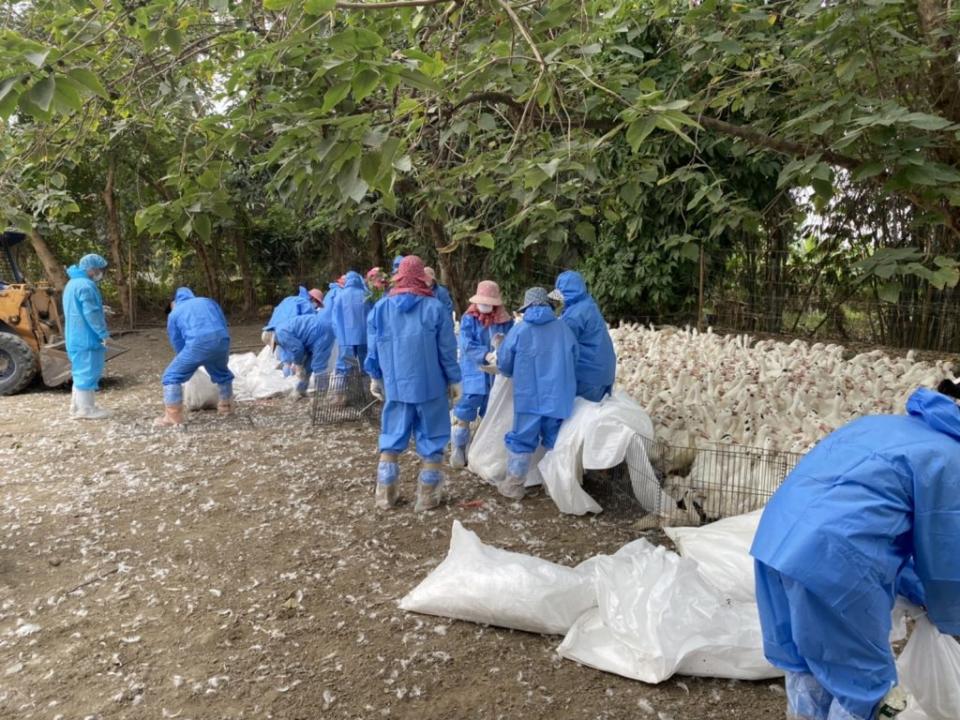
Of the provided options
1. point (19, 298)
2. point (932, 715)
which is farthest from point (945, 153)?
point (19, 298)

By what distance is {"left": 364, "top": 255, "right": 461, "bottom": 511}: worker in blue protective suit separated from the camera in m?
4.51

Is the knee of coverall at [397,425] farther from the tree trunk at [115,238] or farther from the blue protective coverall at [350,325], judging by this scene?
the tree trunk at [115,238]

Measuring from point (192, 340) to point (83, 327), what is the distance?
61.7 inches

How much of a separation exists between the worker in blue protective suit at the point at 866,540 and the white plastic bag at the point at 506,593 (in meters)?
1.37

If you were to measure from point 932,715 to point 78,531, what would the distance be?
15.4ft

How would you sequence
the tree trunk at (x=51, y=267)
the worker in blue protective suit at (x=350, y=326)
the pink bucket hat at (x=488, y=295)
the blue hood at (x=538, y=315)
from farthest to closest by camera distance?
the tree trunk at (x=51, y=267) → the worker in blue protective suit at (x=350, y=326) → the pink bucket hat at (x=488, y=295) → the blue hood at (x=538, y=315)

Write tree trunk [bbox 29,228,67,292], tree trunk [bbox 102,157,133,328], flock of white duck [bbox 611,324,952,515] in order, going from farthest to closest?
tree trunk [bbox 102,157,133,328], tree trunk [bbox 29,228,67,292], flock of white duck [bbox 611,324,952,515]

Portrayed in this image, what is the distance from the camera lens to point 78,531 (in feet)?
14.6

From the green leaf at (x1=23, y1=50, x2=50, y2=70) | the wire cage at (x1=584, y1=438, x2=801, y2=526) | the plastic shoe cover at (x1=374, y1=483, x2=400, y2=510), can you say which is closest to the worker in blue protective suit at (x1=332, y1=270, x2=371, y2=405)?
the plastic shoe cover at (x1=374, y1=483, x2=400, y2=510)

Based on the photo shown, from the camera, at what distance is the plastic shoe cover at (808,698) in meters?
2.02

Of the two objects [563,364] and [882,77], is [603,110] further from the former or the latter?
[563,364]

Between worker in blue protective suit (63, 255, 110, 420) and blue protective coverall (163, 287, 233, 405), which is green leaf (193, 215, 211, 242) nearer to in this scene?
blue protective coverall (163, 287, 233, 405)

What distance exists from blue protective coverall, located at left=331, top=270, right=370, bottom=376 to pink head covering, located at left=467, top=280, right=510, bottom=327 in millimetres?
2472

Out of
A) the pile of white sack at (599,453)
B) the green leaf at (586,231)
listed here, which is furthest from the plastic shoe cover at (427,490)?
the green leaf at (586,231)
